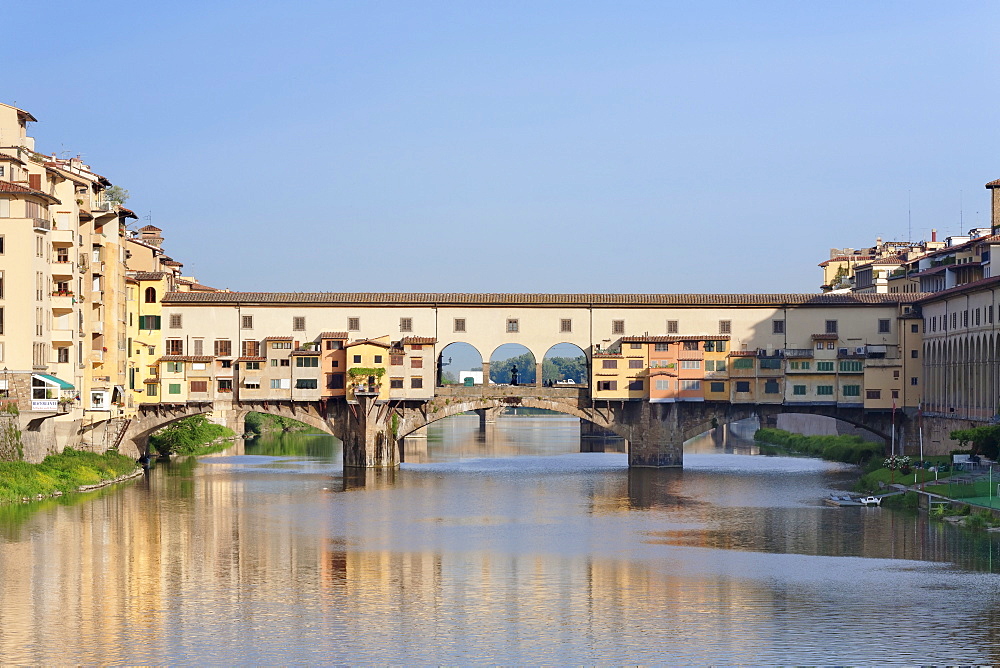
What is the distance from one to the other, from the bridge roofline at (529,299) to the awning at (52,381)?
57.8ft

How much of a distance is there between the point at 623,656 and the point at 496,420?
141m

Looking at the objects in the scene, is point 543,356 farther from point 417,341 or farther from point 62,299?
point 62,299

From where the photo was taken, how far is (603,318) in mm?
81812

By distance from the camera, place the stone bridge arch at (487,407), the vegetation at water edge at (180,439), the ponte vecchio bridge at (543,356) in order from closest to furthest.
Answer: the ponte vecchio bridge at (543,356), the stone bridge arch at (487,407), the vegetation at water edge at (180,439)

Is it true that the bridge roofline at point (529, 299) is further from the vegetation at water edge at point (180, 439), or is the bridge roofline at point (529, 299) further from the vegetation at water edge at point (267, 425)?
the vegetation at water edge at point (267, 425)

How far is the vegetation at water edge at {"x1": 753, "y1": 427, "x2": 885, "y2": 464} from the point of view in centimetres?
8566

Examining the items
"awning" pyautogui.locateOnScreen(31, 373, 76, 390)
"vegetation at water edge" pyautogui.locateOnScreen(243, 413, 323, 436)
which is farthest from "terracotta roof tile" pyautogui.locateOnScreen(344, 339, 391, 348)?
"vegetation at water edge" pyautogui.locateOnScreen(243, 413, 323, 436)

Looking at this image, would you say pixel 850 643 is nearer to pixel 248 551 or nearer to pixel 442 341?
pixel 248 551

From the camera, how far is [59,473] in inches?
2469

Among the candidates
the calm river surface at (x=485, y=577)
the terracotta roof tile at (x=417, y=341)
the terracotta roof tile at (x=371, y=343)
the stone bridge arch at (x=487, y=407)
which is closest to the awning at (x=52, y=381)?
the calm river surface at (x=485, y=577)

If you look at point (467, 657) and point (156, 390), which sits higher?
point (156, 390)

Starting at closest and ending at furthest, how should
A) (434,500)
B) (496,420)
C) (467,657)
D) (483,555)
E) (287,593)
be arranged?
1. (467,657)
2. (287,593)
3. (483,555)
4. (434,500)
5. (496,420)

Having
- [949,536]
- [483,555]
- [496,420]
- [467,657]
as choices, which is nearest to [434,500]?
[483,555]

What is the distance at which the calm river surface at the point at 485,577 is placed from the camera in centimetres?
3206
